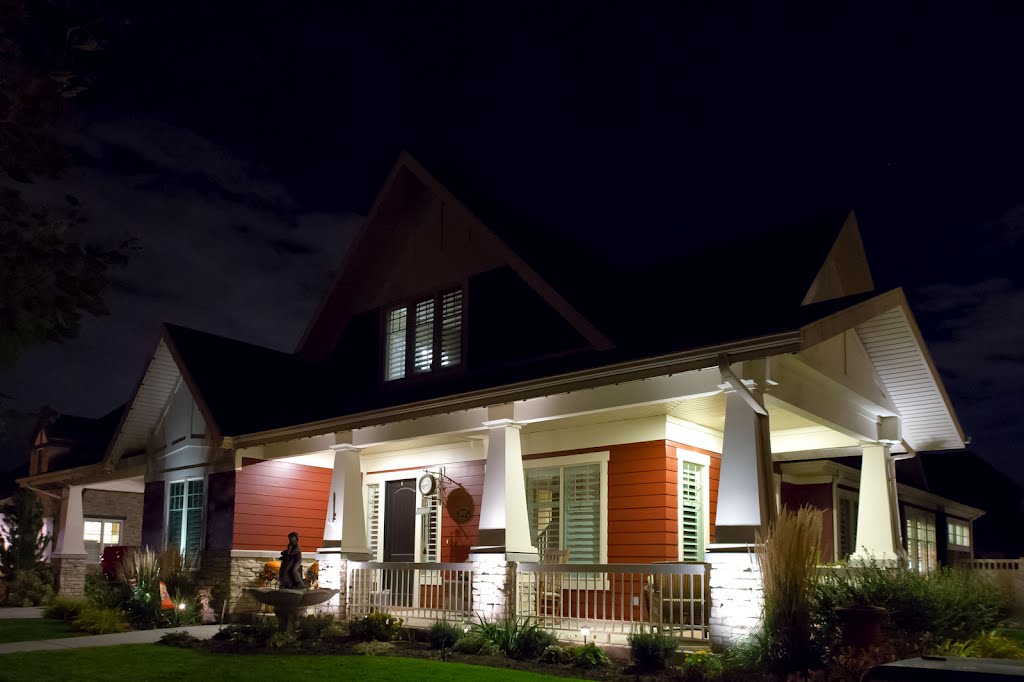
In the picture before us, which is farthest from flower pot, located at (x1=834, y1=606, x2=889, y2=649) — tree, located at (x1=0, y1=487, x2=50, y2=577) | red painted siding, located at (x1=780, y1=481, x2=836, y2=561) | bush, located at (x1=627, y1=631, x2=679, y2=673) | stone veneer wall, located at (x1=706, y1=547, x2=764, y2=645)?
tree, located at (x1=0, y1=487, x2=50, y2=577)

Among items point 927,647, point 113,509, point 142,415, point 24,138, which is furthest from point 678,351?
point 113,509

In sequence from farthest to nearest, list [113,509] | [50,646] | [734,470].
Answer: [113,509], [50,646], [734,470]

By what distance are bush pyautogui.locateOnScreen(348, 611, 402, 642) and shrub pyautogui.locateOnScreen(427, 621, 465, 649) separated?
3.04ft

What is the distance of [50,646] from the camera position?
13641 mm

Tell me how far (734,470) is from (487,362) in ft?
22.4

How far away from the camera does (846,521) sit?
21.3 m

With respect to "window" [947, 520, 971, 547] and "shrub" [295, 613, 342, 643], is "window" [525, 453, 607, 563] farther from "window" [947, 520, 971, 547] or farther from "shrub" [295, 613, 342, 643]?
"window" [947, 520, 971, 547]

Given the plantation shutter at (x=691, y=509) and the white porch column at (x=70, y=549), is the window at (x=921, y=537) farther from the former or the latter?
the white porch column at (x=70, y=549)

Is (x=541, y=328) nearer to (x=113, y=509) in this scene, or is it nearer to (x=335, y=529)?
(x=335, y=529)

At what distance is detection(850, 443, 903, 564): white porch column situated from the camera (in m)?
14.0

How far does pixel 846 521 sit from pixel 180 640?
14954 millimetres

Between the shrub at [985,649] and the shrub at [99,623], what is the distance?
13362 millimetres

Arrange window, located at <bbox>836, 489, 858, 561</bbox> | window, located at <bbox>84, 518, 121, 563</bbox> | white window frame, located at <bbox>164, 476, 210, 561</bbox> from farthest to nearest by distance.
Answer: window, located at <bbox>84, 518, 121, 563</bbox> < window, located at <bbox>836, 489, 858, 561</bbox> < white window frame, located at <bbox>164, 476, 210, 561</bbox>

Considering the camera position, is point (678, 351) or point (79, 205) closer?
point (79, 205)
